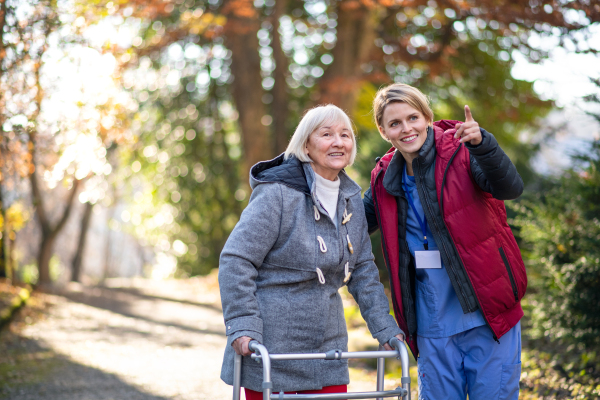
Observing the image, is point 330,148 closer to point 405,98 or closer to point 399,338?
point 405,98

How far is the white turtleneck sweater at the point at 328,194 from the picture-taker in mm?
2623

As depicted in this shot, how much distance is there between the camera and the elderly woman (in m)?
2.41

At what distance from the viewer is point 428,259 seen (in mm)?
2615

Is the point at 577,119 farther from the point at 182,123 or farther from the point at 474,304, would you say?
the point at 182,123

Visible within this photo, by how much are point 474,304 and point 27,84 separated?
4.96 m

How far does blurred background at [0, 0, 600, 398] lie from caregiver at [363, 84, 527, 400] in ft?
7.08

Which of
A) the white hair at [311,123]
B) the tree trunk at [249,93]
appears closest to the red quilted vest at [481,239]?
the white hair at [311,123]

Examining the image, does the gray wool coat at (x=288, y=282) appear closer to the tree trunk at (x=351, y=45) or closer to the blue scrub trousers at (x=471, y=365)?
the blue scrub trousers at (x=471, y=365)

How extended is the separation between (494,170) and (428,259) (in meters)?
0.52

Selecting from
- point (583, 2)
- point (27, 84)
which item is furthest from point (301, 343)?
point (27, 84)

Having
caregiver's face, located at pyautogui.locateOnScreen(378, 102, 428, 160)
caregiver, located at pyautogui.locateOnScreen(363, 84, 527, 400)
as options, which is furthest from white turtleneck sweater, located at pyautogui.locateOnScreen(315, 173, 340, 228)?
caregiver's face, located at pyautogui.locateOnScreen(378, 102, 428, 160)

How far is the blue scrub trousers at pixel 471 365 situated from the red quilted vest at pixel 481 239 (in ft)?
0.32

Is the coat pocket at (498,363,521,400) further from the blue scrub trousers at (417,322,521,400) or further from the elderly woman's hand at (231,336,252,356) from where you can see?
the elderly woman's hand at (231,336,252,356)

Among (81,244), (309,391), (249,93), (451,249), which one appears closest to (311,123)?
(451,249)
